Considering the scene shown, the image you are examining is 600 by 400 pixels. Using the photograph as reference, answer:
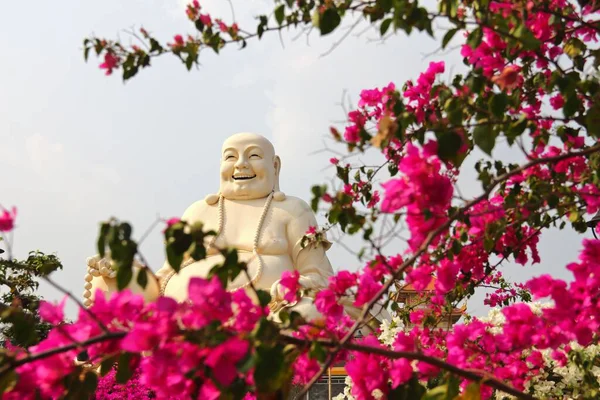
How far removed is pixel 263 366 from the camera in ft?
5.35

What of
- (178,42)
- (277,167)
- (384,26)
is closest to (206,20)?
(178,42)

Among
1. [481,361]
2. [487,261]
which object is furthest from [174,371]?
[487,261]

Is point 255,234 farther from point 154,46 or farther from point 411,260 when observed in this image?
point 411,260

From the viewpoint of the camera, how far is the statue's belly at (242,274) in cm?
649

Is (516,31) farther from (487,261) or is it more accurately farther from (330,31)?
(487,261)

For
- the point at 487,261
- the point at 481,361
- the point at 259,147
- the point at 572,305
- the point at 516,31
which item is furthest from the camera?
the point at 259,147

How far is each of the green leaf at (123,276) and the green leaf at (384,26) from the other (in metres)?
0.97

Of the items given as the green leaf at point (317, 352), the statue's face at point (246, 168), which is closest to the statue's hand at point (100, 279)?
the statue's face at point (246, 168)

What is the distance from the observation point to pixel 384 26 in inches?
84.5

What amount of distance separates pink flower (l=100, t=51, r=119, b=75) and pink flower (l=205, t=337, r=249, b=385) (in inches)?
45.2

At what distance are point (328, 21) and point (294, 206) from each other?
5.21 m

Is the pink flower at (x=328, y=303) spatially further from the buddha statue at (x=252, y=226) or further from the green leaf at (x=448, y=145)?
the buddha statue at (x=252, y=226)

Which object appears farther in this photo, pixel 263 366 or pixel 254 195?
pixel 254 195

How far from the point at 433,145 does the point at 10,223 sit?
1126mm
